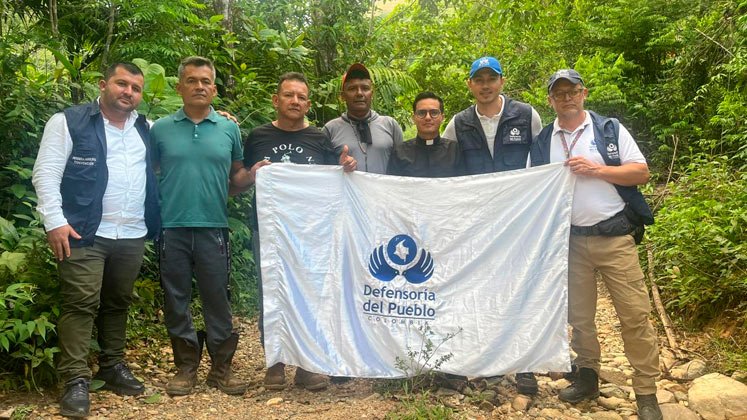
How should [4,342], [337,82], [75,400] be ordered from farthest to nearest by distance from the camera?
[337,82] < [75,400] < [4,342]

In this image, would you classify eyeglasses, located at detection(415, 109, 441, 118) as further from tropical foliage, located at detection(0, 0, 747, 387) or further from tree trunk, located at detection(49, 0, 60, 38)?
tree trunk, located at detection(49, 0, 60, 38)

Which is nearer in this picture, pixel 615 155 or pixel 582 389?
pixel 615 155

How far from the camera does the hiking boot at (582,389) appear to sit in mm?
3805

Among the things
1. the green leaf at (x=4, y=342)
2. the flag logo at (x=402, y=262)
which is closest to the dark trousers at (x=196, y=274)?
the green leaf at (x=4, y=342)

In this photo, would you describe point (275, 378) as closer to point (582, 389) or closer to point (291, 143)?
point (291, 143)

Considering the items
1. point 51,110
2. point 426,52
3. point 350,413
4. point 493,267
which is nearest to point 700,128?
point 426,52

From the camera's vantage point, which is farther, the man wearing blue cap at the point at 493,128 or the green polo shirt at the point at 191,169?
the man wearing blue cap at the point at 493,128

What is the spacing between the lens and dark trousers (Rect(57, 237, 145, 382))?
3391mm

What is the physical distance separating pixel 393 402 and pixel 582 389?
1.26m

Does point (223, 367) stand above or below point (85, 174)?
below

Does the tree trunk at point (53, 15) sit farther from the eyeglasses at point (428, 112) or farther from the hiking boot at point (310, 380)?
the hiking boot at point (310, 380)

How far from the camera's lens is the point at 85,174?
3426 millimetres

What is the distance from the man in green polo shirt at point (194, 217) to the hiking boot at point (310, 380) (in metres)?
0.36

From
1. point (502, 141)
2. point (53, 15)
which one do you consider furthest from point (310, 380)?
point (53, 15)
